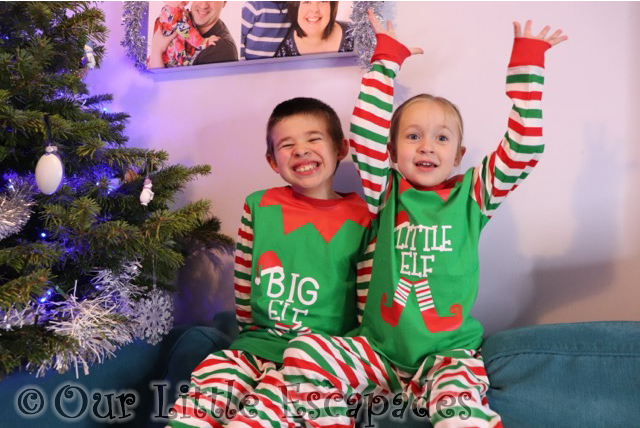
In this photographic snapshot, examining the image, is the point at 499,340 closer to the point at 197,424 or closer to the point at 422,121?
the point at 422,121

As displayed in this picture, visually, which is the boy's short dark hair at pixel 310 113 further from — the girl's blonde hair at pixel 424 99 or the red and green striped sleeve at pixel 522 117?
the red and green striped sleeve at pixel 522 117

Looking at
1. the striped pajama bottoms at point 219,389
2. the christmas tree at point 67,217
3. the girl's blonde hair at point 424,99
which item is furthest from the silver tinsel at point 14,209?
the girl's blonde hair at point 424,99

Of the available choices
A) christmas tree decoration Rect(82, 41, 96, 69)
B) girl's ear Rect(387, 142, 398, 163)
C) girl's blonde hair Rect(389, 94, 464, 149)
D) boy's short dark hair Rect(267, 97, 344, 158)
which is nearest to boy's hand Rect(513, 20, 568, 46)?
girl's blonde hair Rect(389, 94, 464, 149)

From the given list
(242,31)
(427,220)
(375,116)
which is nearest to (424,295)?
(427,220)

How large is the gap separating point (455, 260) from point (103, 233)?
699 millimetres

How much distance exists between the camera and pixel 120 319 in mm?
1101

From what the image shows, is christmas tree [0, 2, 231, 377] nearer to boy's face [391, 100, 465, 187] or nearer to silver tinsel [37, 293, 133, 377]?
silver tinsel [37, 293, 133, 377]

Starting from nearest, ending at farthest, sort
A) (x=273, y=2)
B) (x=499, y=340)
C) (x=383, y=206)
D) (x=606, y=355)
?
(x=606, y=355) < (x=499, y=340) < (x=383, y=206) < (x=273, y=2)

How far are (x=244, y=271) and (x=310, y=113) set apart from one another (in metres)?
0.42

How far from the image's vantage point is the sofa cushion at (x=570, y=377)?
3.05 feet

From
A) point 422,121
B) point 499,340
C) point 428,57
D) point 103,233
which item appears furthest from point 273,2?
point 499,340

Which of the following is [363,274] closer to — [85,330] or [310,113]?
[310,113]

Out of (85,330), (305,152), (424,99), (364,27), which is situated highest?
(364,27)

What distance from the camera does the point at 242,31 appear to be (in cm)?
150
